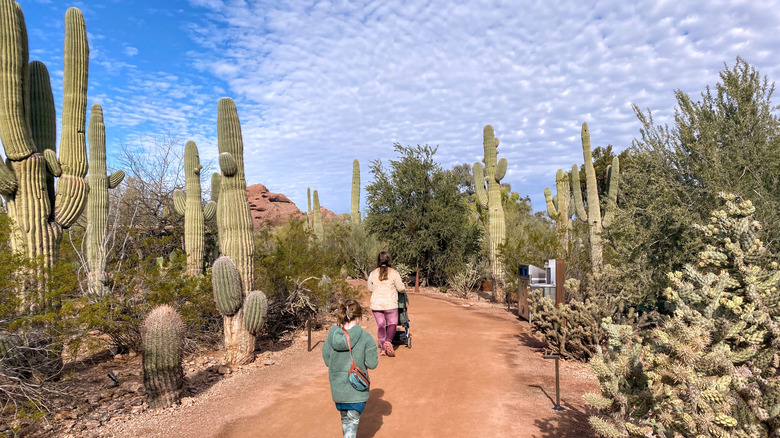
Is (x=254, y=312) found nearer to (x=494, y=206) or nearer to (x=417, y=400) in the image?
(x=417, y=400)

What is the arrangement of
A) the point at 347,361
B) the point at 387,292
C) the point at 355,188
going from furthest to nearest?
the point at 355,188, the point at 387,292, the point at 347,361

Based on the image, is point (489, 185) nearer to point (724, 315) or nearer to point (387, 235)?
point (387, 235)

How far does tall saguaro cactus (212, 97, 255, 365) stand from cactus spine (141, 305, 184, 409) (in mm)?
2017

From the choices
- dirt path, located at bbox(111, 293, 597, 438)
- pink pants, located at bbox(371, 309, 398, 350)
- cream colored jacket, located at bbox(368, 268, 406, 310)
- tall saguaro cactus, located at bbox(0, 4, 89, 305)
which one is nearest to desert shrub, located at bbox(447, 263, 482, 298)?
dirt path, located at bbox(111, 293, 597, 438)

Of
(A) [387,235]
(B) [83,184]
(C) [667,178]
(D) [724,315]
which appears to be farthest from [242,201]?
(A) [387,235]

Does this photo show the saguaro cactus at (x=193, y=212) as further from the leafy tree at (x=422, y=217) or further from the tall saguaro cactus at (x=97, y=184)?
the leafy tree at (x=422, y=217)

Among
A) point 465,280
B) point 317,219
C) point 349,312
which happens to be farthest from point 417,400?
point 317,219

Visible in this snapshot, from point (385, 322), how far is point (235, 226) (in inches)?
132

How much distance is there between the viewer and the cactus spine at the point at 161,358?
227 inches

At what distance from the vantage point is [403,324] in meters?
8.55

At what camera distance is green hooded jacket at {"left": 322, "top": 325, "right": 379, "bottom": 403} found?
4.07 meters

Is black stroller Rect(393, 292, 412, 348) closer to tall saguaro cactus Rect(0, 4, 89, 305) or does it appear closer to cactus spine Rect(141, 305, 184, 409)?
cactus spine Rect(141, 305, 184, 409)

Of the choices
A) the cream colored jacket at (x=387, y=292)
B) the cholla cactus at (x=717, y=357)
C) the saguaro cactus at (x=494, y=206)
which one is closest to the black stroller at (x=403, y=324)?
the cream colored jacket at (x=387, y=292)

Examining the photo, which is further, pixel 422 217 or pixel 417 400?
pixel 422 217
